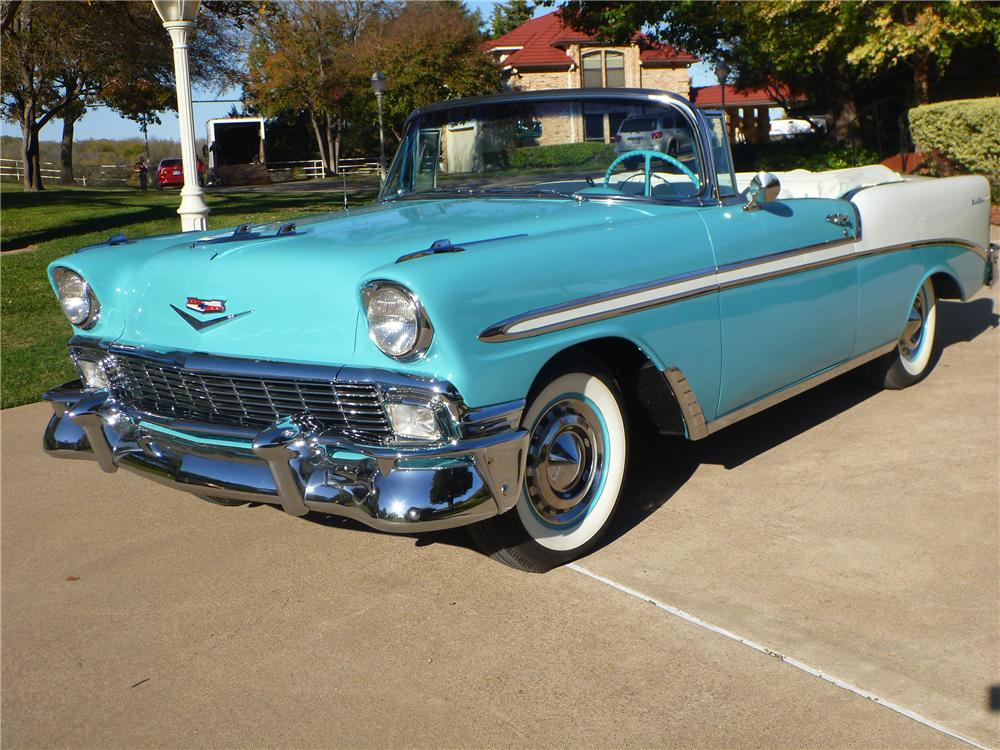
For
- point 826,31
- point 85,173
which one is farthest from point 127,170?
point 826,31

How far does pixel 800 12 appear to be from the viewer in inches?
607

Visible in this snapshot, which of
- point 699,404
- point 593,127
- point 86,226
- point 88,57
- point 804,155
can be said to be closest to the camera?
point 699,404

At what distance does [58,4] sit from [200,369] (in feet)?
62.8

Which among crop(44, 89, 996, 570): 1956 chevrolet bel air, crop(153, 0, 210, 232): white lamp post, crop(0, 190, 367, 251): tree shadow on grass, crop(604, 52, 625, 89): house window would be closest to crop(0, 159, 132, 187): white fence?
crop(604, 52, 625, 89): house window

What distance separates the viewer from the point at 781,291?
4.19 m

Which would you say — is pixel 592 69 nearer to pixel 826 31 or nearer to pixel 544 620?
pixel 826 31

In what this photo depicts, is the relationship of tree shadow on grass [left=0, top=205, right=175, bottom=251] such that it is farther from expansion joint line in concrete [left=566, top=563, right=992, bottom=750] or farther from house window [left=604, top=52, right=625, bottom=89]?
house window [left=604, top=52, right=625, bottom=89]

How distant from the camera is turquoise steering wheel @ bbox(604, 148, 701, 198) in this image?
416 centimetres

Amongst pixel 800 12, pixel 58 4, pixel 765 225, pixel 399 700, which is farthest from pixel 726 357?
pixel 58 4

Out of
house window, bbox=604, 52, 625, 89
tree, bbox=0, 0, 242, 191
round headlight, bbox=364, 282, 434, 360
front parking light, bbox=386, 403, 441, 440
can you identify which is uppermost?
house window, bbox=604, 52, 625, 89

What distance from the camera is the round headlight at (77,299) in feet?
12.6

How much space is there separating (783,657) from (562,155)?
2.33m

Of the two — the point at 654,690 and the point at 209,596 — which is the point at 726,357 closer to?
the point at 654,690

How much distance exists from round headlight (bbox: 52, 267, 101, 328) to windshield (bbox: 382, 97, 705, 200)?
1.49 m
